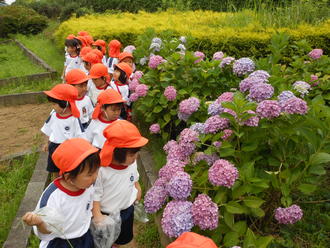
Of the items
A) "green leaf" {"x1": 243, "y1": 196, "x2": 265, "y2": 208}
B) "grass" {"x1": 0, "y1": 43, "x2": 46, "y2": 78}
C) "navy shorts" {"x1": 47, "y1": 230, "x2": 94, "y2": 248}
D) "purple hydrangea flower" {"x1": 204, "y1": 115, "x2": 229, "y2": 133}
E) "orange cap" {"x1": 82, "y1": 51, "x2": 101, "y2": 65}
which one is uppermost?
"purple hydrangea flower" {"x1": 204, "y1": 115, "x2": 229, "y2": 133}

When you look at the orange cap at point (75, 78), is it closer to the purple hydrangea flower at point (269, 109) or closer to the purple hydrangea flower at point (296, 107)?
the purple hydrangea flower at point (269, 109)

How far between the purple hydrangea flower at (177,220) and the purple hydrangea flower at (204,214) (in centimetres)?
4

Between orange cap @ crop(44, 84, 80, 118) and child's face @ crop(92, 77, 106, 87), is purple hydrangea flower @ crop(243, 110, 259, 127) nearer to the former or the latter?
orange cap @ crop(44, 84, 80, 118)

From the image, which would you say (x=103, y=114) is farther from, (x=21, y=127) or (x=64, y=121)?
(x=21, y=127)

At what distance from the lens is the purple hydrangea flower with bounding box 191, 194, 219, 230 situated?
5.82ft

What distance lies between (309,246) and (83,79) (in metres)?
3.13

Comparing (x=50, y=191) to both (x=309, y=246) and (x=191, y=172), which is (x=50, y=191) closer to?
(x=191, y=172)

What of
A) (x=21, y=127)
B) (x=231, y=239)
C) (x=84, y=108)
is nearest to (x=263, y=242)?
(x=231, y=239)

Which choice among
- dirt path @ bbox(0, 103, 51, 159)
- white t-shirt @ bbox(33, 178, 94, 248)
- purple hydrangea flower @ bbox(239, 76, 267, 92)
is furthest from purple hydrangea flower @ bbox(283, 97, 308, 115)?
dirt path @ bbox(0, 103, 51, 159)

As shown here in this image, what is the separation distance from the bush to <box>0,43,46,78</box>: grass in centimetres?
376

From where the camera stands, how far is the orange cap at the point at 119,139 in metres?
2.32

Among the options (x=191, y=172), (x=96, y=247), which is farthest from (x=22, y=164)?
(x=191, y=172)

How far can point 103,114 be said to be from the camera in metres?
3.46

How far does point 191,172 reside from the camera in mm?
2408
